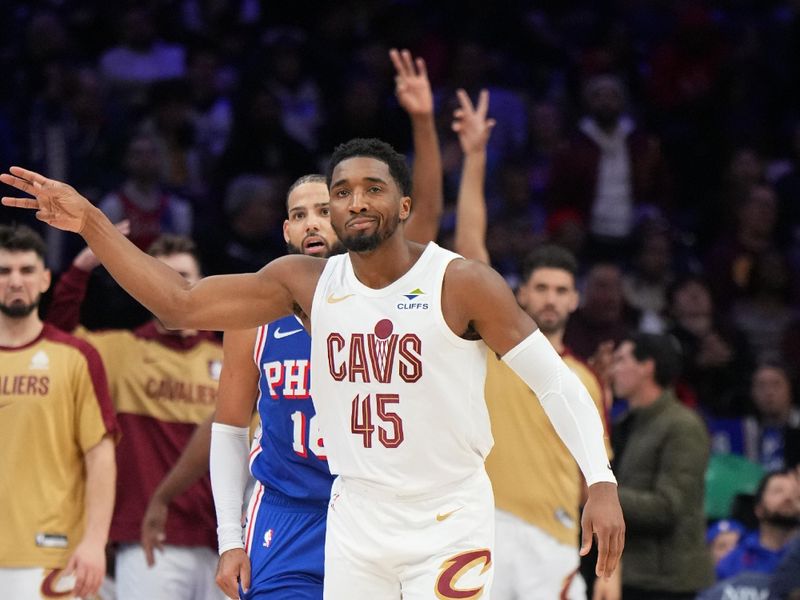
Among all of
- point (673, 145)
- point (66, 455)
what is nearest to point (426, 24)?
point (673, 145)

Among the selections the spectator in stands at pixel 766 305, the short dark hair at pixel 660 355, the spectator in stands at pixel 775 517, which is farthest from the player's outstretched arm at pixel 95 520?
the spectator in stands at pixel 766 305

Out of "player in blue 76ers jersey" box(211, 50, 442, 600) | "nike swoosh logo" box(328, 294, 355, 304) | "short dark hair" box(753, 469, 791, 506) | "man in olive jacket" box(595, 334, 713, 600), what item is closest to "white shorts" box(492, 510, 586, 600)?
"man in olive jacket" box(595, 334, 713, 600)

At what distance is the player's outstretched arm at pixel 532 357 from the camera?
4.19 metres

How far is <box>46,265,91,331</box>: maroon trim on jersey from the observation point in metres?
6.92

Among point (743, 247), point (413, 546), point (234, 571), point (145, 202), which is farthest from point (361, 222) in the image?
point (743, 247)

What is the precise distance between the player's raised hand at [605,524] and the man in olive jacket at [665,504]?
10.1 ft

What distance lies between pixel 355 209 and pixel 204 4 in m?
7.65

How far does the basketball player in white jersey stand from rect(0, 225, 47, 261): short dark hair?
6.90 feet

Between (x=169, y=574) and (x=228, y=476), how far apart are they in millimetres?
1889

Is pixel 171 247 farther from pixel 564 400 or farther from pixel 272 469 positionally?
pixel 564 400

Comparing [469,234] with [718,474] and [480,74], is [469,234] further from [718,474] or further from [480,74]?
[480,74]

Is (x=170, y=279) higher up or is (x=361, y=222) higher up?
(x=361, y=222)

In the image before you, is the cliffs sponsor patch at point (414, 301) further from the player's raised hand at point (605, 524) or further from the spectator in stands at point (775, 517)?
the spectator in stands at point (775, 517)

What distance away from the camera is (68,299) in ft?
22.9
